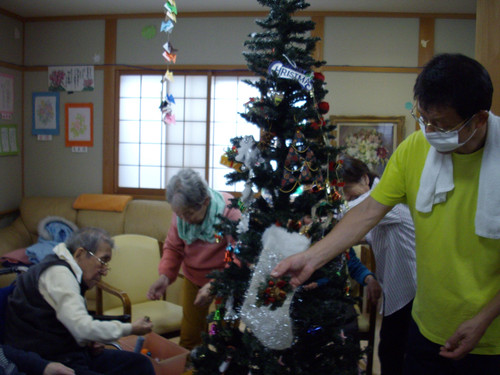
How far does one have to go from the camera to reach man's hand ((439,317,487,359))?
1021 mm

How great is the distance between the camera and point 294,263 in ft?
3.68

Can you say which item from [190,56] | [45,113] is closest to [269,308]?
[190,56]

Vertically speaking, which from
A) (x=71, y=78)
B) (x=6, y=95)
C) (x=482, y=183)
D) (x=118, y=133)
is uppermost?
(x=71, y=78)

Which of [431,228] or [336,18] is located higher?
[336,18]

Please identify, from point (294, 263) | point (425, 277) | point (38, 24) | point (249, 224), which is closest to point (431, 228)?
point (425, 277)

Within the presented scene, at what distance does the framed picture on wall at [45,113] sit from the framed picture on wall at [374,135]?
115 inches

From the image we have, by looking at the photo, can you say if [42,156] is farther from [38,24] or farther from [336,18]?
[336,18]

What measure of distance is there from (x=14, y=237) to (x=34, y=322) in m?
2.83

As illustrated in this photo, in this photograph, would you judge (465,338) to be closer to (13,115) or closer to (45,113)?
(45,113)

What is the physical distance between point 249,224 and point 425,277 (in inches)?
21.4

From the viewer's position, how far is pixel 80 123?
4.63 meters

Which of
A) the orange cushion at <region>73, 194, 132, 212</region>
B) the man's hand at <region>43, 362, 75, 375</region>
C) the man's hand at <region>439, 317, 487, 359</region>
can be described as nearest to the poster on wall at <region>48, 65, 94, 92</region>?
the orange cushion at <region>73, 194, 132, 212</region>

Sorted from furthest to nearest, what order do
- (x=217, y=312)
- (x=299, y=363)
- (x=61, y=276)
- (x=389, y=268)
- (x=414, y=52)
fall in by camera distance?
(x=414, y=52) → (x=389, y=268) → (x=61, y=276) → (x=217, y=312) → (x=299, y=363)

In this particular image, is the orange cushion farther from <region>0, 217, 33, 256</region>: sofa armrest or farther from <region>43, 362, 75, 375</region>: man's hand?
<region>43, 362, 75, 375</region>: man's hand
